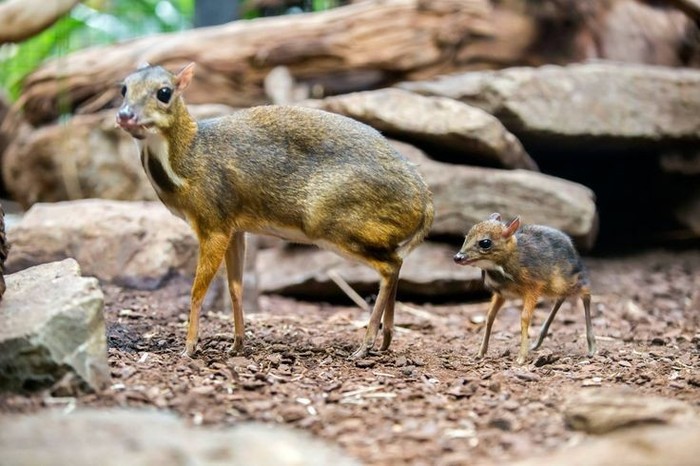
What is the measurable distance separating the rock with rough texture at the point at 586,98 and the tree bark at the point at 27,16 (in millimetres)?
3718

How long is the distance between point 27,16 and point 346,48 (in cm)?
353

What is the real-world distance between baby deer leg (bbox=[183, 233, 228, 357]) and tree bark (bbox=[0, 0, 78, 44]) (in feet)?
14.2

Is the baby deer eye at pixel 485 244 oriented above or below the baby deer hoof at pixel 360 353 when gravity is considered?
above

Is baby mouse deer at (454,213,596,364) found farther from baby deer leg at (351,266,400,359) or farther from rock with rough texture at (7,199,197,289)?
rock with rough texture at (7,199,197,289)

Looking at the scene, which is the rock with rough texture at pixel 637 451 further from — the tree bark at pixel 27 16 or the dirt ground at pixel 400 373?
the tree bark at pixel 27 16

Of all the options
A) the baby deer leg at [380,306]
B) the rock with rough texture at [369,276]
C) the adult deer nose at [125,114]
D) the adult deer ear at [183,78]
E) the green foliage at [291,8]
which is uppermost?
the green foliage at [291,8]

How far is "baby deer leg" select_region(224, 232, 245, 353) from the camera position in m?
5.77

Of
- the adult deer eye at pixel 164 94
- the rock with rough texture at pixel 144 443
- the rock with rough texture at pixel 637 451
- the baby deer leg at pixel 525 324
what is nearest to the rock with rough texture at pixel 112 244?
the adult deer eye at pixel 164 94

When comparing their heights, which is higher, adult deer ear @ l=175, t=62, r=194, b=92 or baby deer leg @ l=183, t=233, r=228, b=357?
adult deer ear @ l=175, t=62, r=194, b=92

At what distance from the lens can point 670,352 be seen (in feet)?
20.8

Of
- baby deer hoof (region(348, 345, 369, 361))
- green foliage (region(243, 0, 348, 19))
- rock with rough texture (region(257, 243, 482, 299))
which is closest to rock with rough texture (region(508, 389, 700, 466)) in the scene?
baby deer hoof (region(348, 345, 369, 361))

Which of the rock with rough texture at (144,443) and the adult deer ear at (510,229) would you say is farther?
the adult deer ear at (510,229)

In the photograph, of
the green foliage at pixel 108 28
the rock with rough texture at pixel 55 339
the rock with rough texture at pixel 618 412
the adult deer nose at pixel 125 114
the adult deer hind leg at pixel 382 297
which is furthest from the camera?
the green foliage at pixel 108 28

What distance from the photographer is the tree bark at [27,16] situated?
8.55 m
